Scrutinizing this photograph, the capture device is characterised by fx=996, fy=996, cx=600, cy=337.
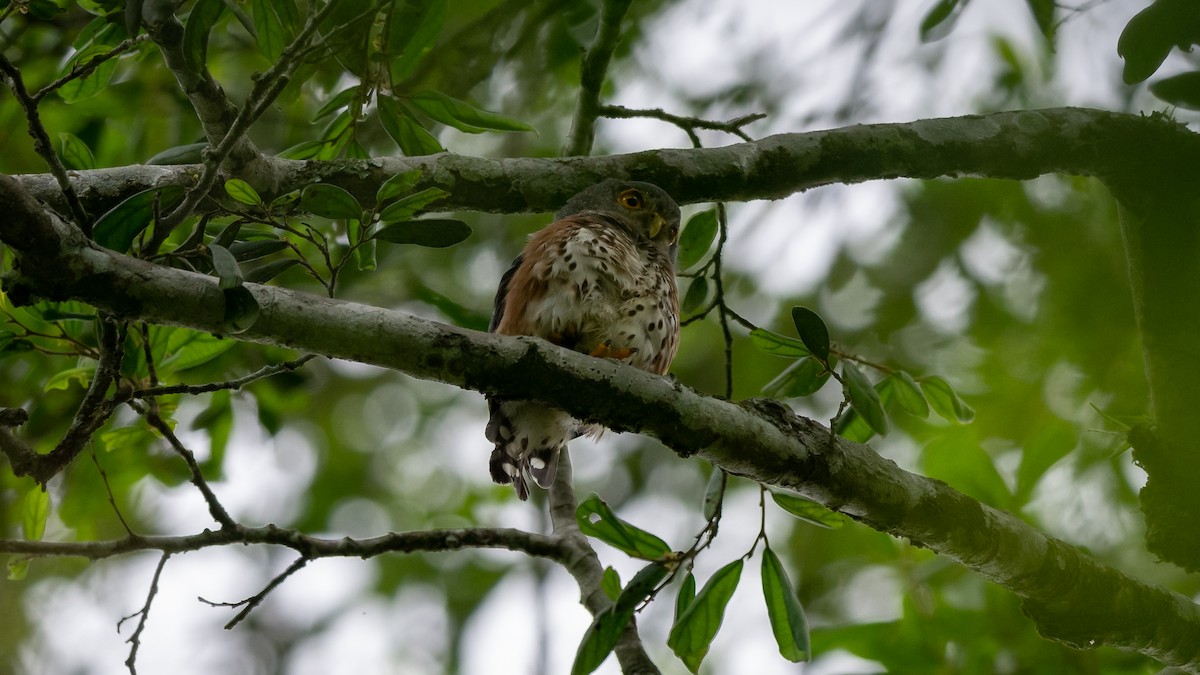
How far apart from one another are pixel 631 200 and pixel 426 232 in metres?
1.87

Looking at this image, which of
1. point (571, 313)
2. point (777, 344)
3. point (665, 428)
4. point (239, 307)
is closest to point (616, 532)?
point (665, 428)

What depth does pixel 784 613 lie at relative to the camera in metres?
3.18

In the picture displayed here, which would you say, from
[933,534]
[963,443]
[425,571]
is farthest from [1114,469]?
[425,571]

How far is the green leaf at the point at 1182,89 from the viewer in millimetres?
2184

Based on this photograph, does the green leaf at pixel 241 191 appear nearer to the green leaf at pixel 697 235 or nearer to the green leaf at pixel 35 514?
the green leaf at pixel 35 514

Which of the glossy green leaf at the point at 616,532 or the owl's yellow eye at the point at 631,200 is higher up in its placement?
the owl's yellow eye at the point at 631,200

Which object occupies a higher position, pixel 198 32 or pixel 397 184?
pixel 198 32

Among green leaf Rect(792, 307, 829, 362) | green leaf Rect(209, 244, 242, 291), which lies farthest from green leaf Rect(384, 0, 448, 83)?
green leaf Rect(792, 307, 829, 362)

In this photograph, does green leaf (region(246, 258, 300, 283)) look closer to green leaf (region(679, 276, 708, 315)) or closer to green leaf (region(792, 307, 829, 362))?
green leaf (region(792, 307, 829, 362))

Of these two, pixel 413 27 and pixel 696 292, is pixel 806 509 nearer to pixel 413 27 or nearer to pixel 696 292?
pixel 696 292

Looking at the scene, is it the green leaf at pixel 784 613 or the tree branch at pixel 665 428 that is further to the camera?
the green leaf at pixel 784 613

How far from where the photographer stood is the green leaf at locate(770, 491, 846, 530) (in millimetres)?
3215

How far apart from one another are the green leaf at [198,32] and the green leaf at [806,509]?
2.10 metres

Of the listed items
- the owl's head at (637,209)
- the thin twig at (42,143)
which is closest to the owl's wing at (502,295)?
the owl's head at (637,209)
